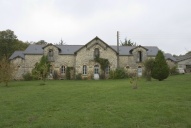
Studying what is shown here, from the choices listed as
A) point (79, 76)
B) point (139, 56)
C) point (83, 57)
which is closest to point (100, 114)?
point (79, 76)

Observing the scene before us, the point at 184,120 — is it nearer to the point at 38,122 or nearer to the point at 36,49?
the point at 38,122

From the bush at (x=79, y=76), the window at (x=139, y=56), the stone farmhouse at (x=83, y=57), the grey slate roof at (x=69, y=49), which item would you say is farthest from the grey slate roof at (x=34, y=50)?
the window at (x=139, y=56)

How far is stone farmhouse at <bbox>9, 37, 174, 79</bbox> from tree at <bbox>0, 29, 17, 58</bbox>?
14004mm

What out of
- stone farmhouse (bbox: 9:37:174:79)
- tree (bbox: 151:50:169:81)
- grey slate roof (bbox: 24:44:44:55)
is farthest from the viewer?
grey slate roof (bbox: 24:44:44:55)

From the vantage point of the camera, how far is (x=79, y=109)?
11289 mm

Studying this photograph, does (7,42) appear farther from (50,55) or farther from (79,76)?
(79,76)

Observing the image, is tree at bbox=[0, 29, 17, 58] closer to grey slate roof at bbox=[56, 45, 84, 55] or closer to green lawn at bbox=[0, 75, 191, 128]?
grey slate roof at bbox=[56, 45, 84, 55]

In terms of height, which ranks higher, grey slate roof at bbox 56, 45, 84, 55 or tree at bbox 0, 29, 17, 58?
tree at bbox 0, 29, 17, 58

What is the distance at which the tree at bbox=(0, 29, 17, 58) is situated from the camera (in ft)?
180

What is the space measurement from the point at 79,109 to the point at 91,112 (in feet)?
2.88

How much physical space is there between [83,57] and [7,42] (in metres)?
23.4

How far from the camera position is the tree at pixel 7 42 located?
180ft

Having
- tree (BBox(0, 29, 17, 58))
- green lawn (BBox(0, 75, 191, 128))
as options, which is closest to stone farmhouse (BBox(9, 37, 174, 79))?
tree (BBox(0, 29, 17, 58))

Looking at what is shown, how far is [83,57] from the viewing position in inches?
1602
